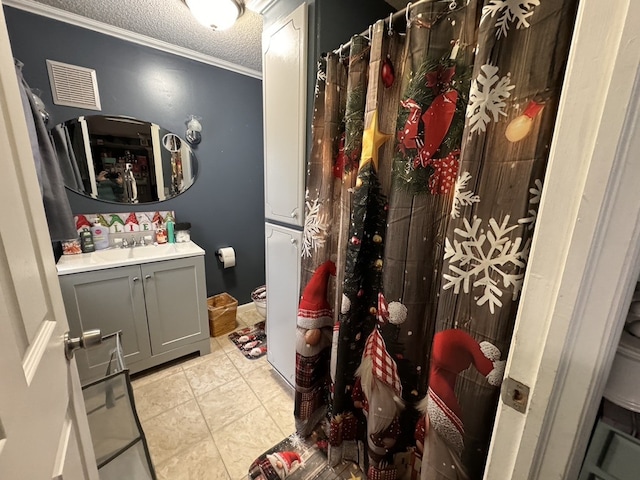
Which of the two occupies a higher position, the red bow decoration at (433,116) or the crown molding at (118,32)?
the crown molding at (118,32)

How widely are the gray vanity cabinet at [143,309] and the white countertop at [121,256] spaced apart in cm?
3

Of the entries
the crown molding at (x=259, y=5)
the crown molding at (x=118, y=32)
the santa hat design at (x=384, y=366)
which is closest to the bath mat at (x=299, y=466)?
the santa hat design at (x=384, y=366)

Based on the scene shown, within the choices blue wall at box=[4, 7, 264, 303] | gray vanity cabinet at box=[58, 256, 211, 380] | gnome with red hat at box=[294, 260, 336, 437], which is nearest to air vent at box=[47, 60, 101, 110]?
blue wall at box=[4, 7, 264, 303]

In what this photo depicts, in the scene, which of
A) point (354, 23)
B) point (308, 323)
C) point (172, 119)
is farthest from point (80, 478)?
point (172, 119)

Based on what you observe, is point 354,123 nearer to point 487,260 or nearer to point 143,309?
point 487,260

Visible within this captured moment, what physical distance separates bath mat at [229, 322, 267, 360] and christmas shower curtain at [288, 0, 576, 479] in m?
0.90

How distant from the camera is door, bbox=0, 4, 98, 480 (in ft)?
1.22

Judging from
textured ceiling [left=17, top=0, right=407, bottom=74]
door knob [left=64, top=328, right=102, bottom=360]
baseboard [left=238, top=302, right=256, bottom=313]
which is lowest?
baseboard [left=238, top=302, right=256, bottom=313]

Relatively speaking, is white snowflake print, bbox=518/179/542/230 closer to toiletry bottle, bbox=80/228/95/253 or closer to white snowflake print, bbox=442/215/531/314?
white snowflake print, bbox=442/215/531/314

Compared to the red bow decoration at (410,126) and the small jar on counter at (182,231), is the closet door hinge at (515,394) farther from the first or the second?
the small jar on counter at (182,231)

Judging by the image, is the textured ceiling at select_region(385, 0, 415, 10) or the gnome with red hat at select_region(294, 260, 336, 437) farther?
the textured ceiling at select_region(385, 0, 415, 10)

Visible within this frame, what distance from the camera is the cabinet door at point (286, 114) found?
4.29 feet

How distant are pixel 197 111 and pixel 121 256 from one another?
1338 millimetres

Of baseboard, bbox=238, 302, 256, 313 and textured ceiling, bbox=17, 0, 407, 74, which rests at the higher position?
textured ceiling, bbox=17, 0, 407, 74
